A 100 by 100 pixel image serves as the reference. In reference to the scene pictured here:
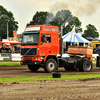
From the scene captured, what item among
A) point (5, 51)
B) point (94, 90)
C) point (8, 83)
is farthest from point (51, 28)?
point (5, 51)

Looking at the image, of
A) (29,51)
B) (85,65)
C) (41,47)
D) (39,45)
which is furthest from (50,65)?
(85,65)

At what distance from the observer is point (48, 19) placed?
2028cm

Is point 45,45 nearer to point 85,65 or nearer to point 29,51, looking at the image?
point 29,51

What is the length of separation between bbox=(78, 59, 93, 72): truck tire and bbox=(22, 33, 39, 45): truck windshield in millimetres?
3857

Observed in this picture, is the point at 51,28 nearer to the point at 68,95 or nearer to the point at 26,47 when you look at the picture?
the point at 26,47

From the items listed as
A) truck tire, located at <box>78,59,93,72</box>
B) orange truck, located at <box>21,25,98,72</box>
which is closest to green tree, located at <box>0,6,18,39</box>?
truck tire, located at <box>78,59,93,72</box>

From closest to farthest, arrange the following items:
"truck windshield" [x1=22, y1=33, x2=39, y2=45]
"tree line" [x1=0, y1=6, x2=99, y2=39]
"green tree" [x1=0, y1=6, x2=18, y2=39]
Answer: "truck windshield" [x1=22, y1=33, x2=39, y2=45] → "tree line" [x1=0, y1=6, x2=99, y2=39] → "green tree" [x1=0, y1=6, x2=18, y2=39]

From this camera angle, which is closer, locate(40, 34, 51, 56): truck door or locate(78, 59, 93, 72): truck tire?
locate(40, 34, 51, 56): truck door

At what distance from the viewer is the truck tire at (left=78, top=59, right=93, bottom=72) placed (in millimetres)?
18172

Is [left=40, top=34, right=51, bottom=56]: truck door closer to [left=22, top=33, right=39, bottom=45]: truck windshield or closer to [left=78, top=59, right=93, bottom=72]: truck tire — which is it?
[left=22, top=33, right=39, bottom=45]: truck windshield

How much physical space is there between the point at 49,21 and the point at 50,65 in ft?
14.4

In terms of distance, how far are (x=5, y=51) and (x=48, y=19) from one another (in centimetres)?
873

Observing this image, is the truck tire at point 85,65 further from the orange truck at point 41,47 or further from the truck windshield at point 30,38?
the truck windshield at point 30,38

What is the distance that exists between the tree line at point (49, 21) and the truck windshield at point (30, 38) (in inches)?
139
